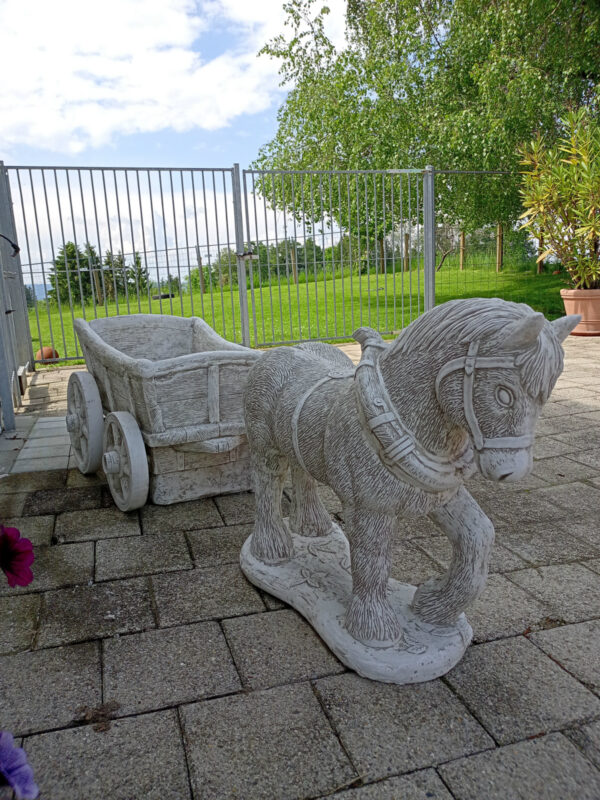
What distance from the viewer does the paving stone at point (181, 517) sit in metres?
3.03

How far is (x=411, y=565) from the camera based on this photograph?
2.61 m

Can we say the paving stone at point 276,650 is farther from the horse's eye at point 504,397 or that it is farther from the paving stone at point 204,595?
the horse's eye at point 504,397

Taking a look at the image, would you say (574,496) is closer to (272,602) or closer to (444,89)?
(272,602)

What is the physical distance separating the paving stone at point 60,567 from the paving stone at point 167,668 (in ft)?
1.66

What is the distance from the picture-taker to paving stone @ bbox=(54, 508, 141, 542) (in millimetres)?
2955

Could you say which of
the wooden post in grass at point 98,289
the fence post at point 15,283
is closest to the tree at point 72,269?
the wooden post in grass at point 98,289

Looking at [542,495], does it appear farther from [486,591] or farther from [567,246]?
[567,246]

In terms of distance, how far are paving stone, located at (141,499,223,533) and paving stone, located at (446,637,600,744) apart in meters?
1.47

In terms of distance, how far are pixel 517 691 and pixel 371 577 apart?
511 mm

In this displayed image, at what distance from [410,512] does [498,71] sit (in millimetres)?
Answer: 11537

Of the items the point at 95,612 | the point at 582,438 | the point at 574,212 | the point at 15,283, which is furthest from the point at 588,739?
the point at 574,212

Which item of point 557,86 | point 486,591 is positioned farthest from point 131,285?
point 557,86

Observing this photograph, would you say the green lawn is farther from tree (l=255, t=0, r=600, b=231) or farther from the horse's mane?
the horse's mane

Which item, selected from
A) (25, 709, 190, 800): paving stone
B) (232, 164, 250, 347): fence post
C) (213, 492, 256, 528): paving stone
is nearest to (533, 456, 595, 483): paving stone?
(213, 492, 256, 528): paving stone
